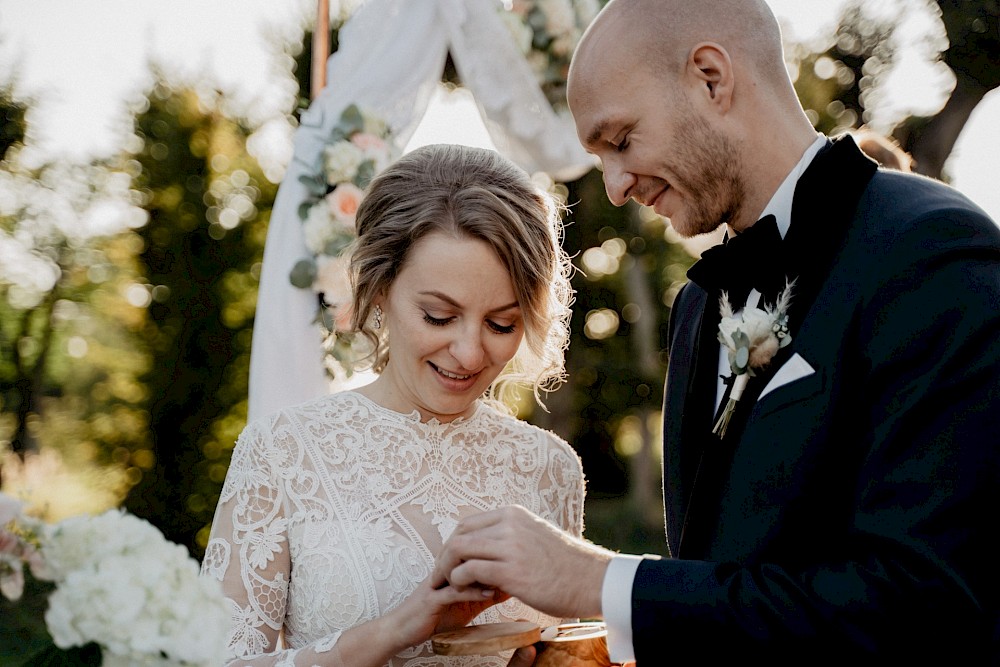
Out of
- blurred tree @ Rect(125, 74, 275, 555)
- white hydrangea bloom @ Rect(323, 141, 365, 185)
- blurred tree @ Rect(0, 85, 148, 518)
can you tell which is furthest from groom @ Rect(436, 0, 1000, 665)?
blurred tree @ Rect(0, 85, 148, 518)

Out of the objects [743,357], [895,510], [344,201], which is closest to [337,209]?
[344,201]

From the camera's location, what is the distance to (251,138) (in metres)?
10.7

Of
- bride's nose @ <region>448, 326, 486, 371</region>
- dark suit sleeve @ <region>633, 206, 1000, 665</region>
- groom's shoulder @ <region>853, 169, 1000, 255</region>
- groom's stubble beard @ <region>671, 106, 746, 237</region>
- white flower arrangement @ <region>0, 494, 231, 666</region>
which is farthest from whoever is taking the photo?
bride's nose @ <region>448, 326, 486, 371</region>

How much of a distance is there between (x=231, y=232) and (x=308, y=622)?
26.4 feet

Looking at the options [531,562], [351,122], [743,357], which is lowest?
[531,562]

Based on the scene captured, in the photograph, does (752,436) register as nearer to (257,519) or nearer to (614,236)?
(257,519)

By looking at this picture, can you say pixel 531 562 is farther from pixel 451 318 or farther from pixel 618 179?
pixel 618 179

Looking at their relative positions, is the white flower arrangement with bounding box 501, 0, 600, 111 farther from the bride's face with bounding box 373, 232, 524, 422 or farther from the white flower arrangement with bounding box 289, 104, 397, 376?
the bride's face with bounding box 373, 232, 524, 422

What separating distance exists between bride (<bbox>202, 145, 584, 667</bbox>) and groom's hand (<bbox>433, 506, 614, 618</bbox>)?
0.27 m

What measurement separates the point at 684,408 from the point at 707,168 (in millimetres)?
587

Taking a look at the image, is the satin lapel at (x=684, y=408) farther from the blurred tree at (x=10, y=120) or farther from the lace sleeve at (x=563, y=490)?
the blurred tree at (x=10, y=120)

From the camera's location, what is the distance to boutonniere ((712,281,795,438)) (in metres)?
1.96

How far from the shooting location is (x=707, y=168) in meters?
2.19

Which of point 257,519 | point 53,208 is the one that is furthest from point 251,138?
point 257,519
